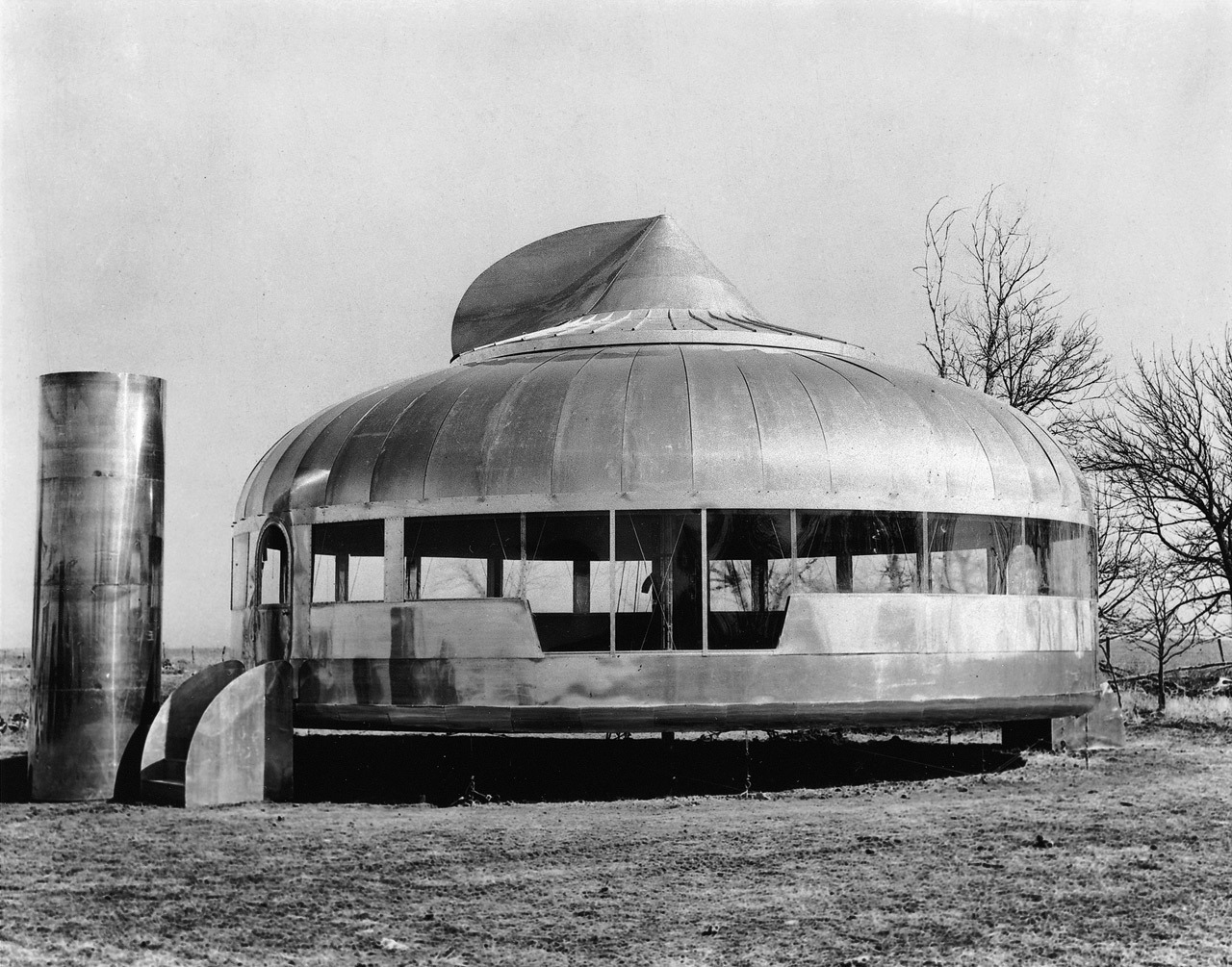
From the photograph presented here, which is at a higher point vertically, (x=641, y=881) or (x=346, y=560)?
(x=346, y=560)

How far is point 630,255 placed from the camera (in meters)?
23.5

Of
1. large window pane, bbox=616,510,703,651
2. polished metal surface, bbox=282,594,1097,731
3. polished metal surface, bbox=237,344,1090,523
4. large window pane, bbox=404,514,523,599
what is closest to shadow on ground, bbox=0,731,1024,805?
polished metal surface, bbox=282,594,1097,731

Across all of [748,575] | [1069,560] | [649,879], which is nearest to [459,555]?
[748,575]

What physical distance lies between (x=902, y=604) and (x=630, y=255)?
8.25m

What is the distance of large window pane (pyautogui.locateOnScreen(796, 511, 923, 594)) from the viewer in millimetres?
17875

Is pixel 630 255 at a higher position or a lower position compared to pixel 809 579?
higher

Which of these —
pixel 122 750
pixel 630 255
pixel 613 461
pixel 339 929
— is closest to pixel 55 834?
pixel 122 750

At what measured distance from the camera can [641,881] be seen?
11570 mm

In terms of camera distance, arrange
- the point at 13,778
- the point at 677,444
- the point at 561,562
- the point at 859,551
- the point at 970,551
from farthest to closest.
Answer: the point at 561,562
the point at 970,551
the point at 13,778
the point at 859,551
the point at 677,444

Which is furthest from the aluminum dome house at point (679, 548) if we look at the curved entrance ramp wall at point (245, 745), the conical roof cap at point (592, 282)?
Answer: the conical roof cap at point (592, 282)

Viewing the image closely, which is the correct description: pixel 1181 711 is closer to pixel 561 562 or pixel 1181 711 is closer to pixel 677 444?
pixel 561 562

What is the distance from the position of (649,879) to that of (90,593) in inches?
345

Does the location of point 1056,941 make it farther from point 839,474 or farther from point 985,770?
point 985,770

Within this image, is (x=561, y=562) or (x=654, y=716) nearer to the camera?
(x=654, y=716)
